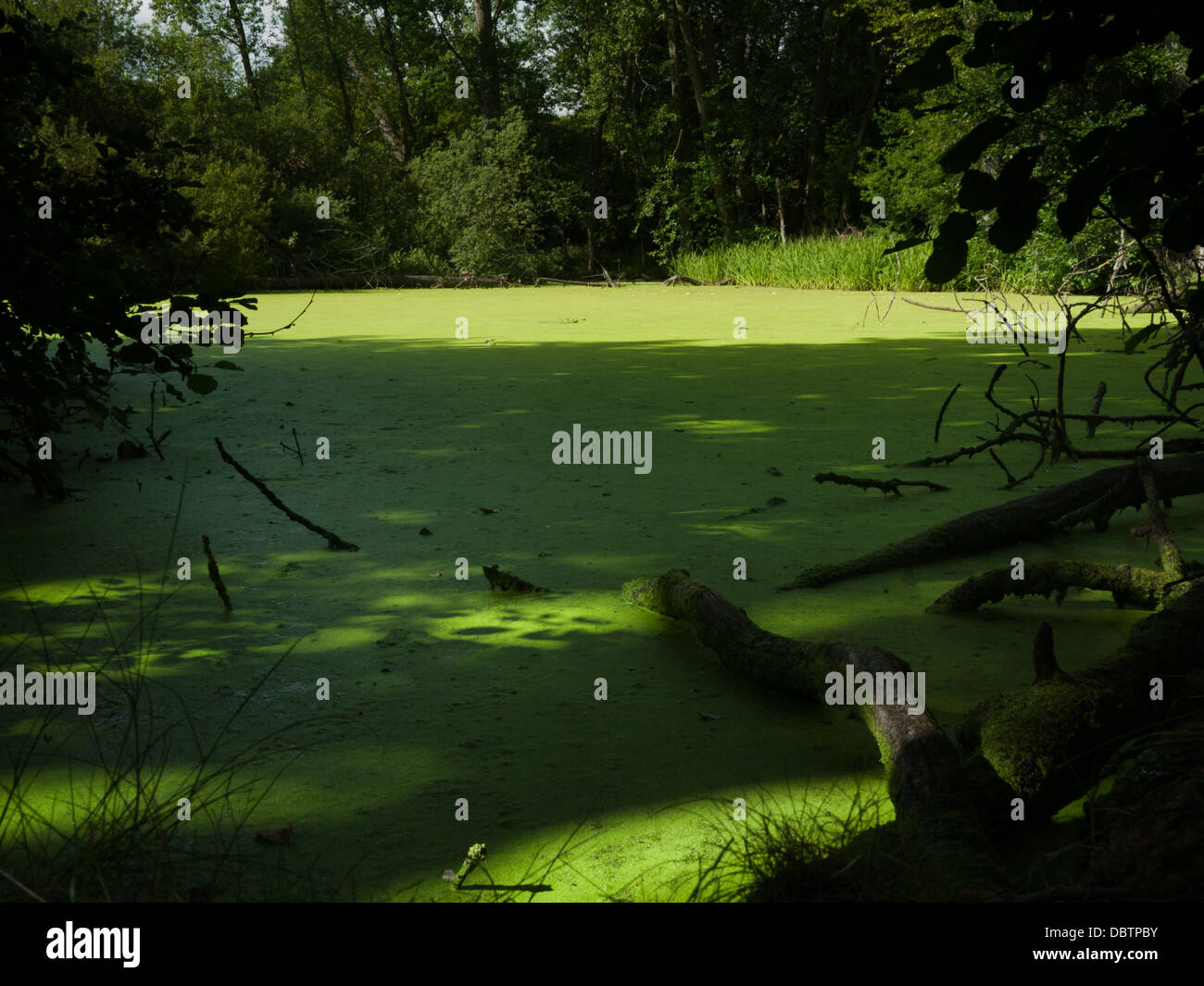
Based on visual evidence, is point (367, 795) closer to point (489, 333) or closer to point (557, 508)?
point (557, 508)

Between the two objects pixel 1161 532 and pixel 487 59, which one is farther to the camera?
pixel 487 59

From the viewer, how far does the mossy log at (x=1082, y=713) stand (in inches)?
58.9

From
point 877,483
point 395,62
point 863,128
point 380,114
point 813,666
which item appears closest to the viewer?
point 813,666

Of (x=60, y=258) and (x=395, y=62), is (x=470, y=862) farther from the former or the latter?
(x=395, y=62)

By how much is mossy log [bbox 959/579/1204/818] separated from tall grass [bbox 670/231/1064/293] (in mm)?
8557

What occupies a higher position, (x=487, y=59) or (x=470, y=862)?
(x=487, y=59)

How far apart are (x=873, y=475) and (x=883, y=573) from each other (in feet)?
3.44

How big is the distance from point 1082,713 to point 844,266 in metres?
11.2

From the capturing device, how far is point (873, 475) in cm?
364

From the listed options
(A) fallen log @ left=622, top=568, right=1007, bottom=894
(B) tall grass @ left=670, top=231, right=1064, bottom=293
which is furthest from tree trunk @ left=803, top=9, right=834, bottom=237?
(A) fallen log @ left=622, top=568, right=1007, bottom=894

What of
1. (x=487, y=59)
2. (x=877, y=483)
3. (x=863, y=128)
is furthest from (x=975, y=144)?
(x=863, y=128)

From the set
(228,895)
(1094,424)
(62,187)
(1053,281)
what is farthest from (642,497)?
(1053,281)

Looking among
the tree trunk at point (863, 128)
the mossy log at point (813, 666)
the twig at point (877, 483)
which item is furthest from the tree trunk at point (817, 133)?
the mossy log at point (813, 666)

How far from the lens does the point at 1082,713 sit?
157 centimetres
